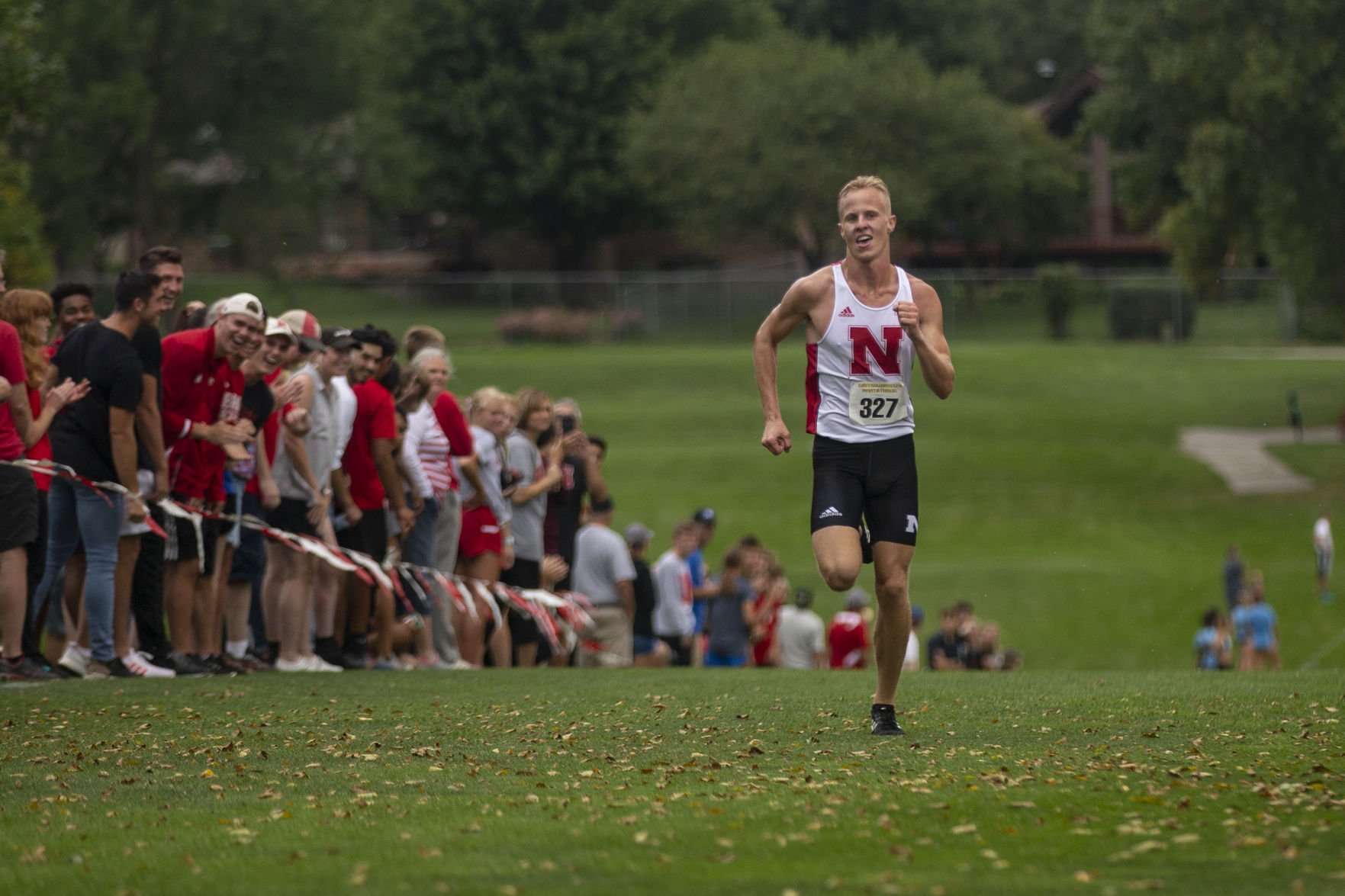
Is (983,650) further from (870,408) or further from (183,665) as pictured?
(870,408)

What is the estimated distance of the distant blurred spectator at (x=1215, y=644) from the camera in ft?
74.0

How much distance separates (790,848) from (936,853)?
42 cm

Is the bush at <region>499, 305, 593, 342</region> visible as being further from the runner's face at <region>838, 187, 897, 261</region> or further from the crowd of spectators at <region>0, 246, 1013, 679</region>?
the runner's face at <region>838, 187, 897, 261</region>

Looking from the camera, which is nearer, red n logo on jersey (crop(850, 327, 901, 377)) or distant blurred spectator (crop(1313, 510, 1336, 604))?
red n logo on jersey (crop(850, 327, 901, 377))

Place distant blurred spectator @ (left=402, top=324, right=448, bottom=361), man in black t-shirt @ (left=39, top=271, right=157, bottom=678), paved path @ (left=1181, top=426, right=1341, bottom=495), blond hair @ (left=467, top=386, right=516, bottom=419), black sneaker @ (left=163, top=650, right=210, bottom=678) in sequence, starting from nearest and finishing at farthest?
man in black t-shirt @ (left=39, top=271, right=157, bottom=678) < black sneaker @ (left=163, top=650, right=210, bottom=678) < distant blurred spectator @ (left=402, top=324, right=448, bottom=361) < blond hair @ (left=467, top=386, right=516, bottom=419) < paved path @ (left=1181, top=426, right=1341, bottom=495)

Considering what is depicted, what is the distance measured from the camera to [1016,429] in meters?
43.5

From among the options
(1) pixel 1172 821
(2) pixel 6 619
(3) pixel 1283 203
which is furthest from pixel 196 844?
(3) pixel 1283 203

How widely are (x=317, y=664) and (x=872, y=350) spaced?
5.68 m

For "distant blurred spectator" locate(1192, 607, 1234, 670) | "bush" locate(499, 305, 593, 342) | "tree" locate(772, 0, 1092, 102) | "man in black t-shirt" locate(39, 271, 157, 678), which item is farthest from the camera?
"tree" locate(772, 0, 1092, 102)

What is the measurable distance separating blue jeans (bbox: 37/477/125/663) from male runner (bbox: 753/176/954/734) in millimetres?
4542

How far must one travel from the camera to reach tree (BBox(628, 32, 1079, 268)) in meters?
60.7

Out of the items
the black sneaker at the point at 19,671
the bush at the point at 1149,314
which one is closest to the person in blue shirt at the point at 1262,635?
the black sneaker at the point at 19,671

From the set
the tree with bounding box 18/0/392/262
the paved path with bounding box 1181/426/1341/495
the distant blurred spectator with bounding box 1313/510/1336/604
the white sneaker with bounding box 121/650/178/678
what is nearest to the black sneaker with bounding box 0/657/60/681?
the white sneaker with bounding box 121/650/178/678

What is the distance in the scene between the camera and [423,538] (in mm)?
12875
